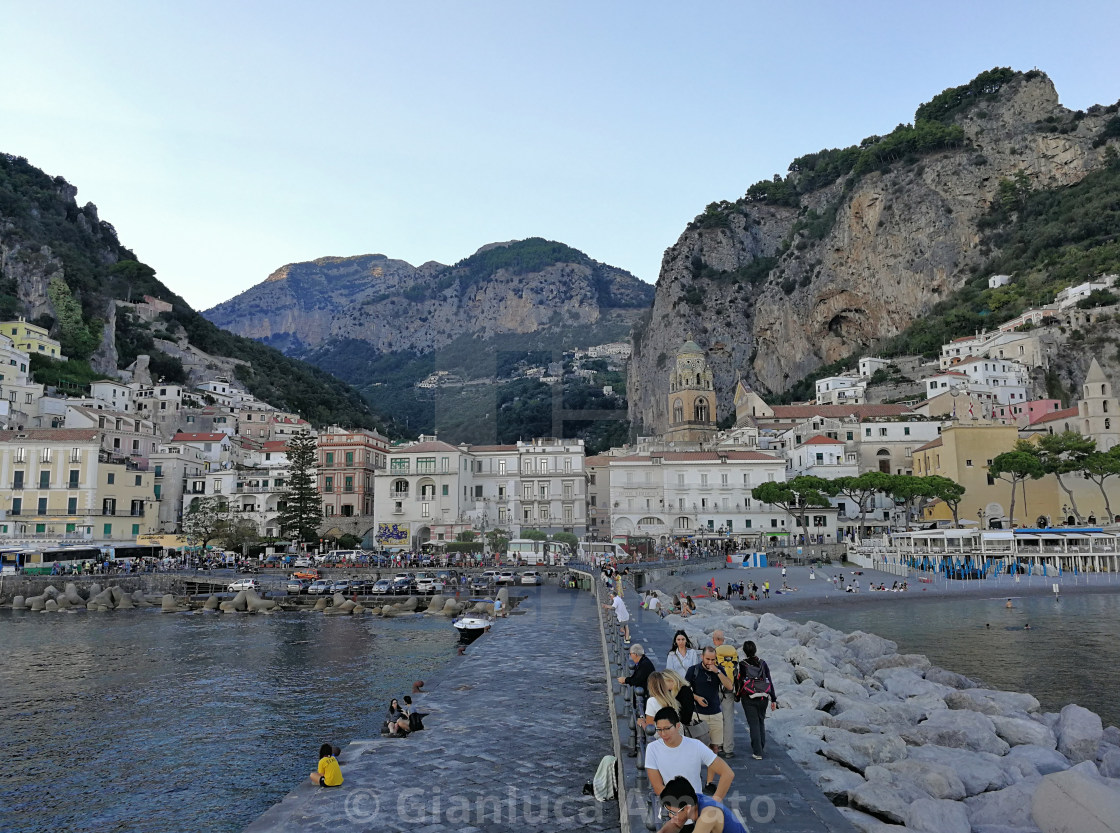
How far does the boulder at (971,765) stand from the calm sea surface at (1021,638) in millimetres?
6344

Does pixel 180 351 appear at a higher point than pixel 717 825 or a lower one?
higher


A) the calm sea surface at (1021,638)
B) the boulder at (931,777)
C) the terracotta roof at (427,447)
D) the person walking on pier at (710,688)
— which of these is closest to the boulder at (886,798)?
the boulder at (931,777)

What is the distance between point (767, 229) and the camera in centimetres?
13038

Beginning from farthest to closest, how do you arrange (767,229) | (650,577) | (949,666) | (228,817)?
(767,229) → (650,577) → (949,666) → (228,817)

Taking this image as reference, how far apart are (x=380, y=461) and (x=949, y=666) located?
49122mm

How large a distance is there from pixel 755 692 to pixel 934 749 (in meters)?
5.66

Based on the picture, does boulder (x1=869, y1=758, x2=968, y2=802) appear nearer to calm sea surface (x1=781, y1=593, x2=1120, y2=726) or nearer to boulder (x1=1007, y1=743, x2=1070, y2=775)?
boulder (x1=1007, y1=743, x2=1070, y2=775)

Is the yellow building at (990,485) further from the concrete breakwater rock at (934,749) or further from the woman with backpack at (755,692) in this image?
the woman with backpack at (755,692)

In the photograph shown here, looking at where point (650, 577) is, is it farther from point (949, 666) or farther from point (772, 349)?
point (772, 349)

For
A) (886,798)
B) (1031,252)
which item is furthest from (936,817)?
(1031,252)

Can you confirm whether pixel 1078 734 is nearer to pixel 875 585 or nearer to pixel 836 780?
pixel 836 780

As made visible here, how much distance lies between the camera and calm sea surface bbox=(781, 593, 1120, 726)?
65.5 feet

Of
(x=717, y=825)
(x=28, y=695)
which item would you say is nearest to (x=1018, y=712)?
(x=717, y=825)

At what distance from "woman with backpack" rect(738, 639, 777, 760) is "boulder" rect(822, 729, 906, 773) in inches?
130
